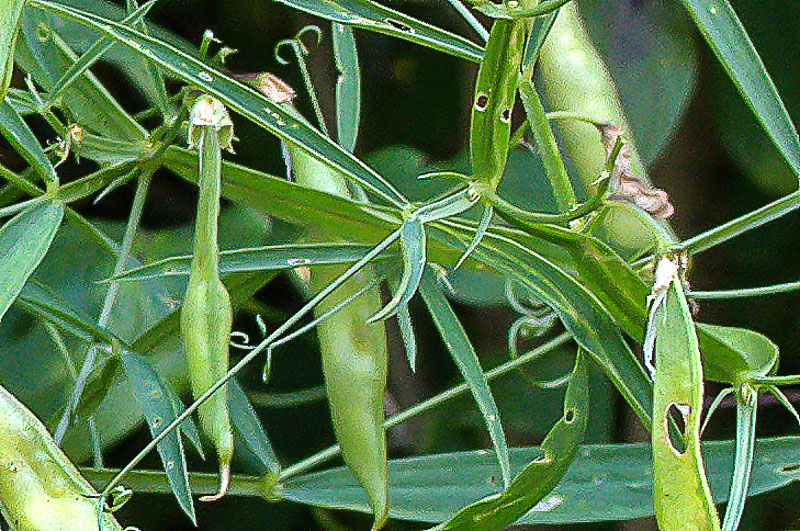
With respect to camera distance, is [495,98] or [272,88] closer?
[495,98]

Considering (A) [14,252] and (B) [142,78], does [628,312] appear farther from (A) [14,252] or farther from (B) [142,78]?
(B) [142,78]

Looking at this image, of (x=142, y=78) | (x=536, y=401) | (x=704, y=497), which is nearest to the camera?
(x=704, y=497)

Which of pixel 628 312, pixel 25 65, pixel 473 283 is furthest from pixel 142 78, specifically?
pixel 628 312

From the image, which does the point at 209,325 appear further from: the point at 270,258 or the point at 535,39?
the point at 535,39

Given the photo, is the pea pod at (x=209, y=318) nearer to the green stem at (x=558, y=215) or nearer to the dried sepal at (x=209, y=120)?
the dried sepal at (x=209, y=120)

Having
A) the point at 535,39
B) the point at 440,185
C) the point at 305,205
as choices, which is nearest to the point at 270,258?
the point at 305,205

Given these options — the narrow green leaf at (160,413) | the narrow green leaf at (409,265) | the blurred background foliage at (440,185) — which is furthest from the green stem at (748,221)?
the blurred background foliage at (440,185)

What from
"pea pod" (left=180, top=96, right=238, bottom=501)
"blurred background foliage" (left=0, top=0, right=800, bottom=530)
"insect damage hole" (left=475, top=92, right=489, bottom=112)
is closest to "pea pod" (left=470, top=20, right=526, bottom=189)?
"insect damage hole" (left=475, top=92, right=489, bottom=112)

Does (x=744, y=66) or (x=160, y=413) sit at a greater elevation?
(x=744, y=66)
